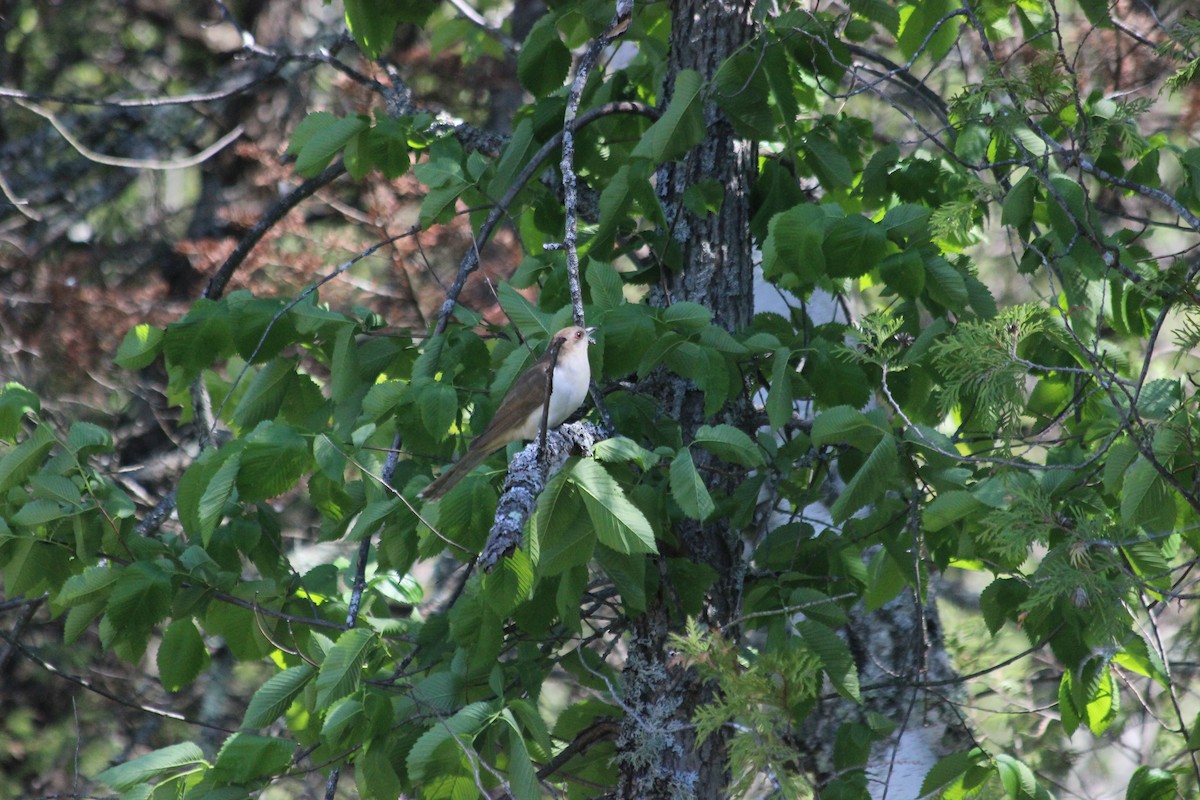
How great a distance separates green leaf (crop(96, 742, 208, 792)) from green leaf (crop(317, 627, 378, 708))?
0.47 m

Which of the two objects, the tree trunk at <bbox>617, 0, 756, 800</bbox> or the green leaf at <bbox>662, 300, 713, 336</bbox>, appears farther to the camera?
the tree trunk at <bbox>617, 0, 756, 800</bbox>

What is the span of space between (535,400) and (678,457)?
82cm

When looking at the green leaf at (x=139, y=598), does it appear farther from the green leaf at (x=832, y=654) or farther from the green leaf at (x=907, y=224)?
the green leaf at (x=907, y=224)

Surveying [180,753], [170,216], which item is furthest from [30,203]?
[180,753]

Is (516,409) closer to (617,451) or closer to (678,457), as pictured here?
(678,457)

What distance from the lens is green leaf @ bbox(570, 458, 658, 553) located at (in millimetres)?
2045

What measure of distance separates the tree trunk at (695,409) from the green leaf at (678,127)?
516 mm

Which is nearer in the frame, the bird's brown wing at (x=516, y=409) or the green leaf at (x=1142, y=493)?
the green leaf at (x=1142, y=493)

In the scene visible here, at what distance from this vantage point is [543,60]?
3877 mm

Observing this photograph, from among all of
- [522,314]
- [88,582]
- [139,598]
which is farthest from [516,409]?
[88,582]

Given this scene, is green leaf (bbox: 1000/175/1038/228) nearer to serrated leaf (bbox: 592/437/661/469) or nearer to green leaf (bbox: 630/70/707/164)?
green leaf (bbox: 630/70/707/164)

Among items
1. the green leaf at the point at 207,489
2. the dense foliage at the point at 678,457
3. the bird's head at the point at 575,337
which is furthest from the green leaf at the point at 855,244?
the green leaf at the point at 207,489

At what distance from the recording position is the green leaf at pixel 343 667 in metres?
2.63

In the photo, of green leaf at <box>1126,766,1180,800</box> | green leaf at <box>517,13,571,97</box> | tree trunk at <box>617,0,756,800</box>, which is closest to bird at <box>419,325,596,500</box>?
tree trunk at <box>617,0,756,800</box>
